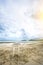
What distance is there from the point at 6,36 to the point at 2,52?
0.26 meters

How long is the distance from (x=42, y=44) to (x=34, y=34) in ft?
0.70

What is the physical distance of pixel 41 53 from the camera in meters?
1.84

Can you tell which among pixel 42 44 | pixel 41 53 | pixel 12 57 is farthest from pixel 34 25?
pixel 12 57

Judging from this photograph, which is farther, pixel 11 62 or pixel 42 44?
pixel 42 44

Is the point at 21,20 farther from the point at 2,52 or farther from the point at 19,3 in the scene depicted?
the point at 2,52

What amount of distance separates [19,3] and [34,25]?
431mm

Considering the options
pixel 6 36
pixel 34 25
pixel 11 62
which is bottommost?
pixel 11 62

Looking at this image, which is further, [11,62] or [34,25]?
[34,25]

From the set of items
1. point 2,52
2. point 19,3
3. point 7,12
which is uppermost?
point 19,3

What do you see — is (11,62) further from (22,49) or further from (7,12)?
(7,12)

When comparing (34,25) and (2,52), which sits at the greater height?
(34,25)

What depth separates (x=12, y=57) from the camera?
1791 millimetres

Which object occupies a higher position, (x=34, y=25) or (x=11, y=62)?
(x=34, y=25)

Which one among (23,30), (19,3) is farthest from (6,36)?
(19,3)
